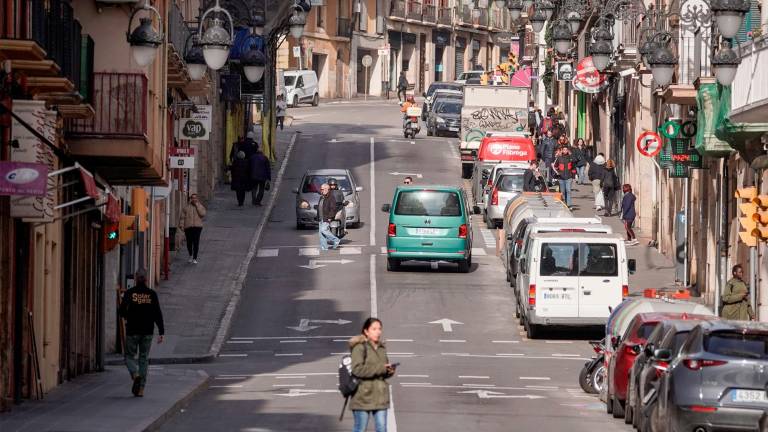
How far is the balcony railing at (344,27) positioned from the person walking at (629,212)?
6435 centimetres

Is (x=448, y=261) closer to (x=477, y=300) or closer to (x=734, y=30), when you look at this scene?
(x=477, y=300)

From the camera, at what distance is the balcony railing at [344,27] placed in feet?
369

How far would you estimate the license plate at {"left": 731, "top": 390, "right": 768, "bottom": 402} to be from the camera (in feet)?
60.4

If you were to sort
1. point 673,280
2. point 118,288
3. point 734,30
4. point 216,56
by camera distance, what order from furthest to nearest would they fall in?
point 673,280 < point 118,288 < point 216,56 < point 734,30

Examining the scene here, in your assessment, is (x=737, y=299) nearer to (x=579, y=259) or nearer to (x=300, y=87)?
(x=579, y=259)

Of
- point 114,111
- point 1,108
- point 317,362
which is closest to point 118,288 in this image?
point 317,362

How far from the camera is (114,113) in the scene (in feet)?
87.8

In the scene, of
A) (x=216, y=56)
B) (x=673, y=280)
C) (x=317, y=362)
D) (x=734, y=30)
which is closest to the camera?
(x=734, y=30)

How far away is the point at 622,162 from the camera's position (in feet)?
200

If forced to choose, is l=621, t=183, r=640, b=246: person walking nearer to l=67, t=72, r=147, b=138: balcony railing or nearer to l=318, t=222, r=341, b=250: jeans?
l=318, t=222, r=341, b=250: jeans

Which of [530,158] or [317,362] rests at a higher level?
[530,158]

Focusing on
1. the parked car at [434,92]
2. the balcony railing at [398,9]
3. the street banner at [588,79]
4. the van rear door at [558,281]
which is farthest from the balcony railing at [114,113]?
the balcony railing at [398,9]

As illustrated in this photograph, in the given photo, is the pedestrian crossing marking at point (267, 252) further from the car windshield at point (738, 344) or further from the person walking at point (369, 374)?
the person walking at point (369, 374)

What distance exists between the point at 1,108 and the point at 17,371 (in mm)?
4035
